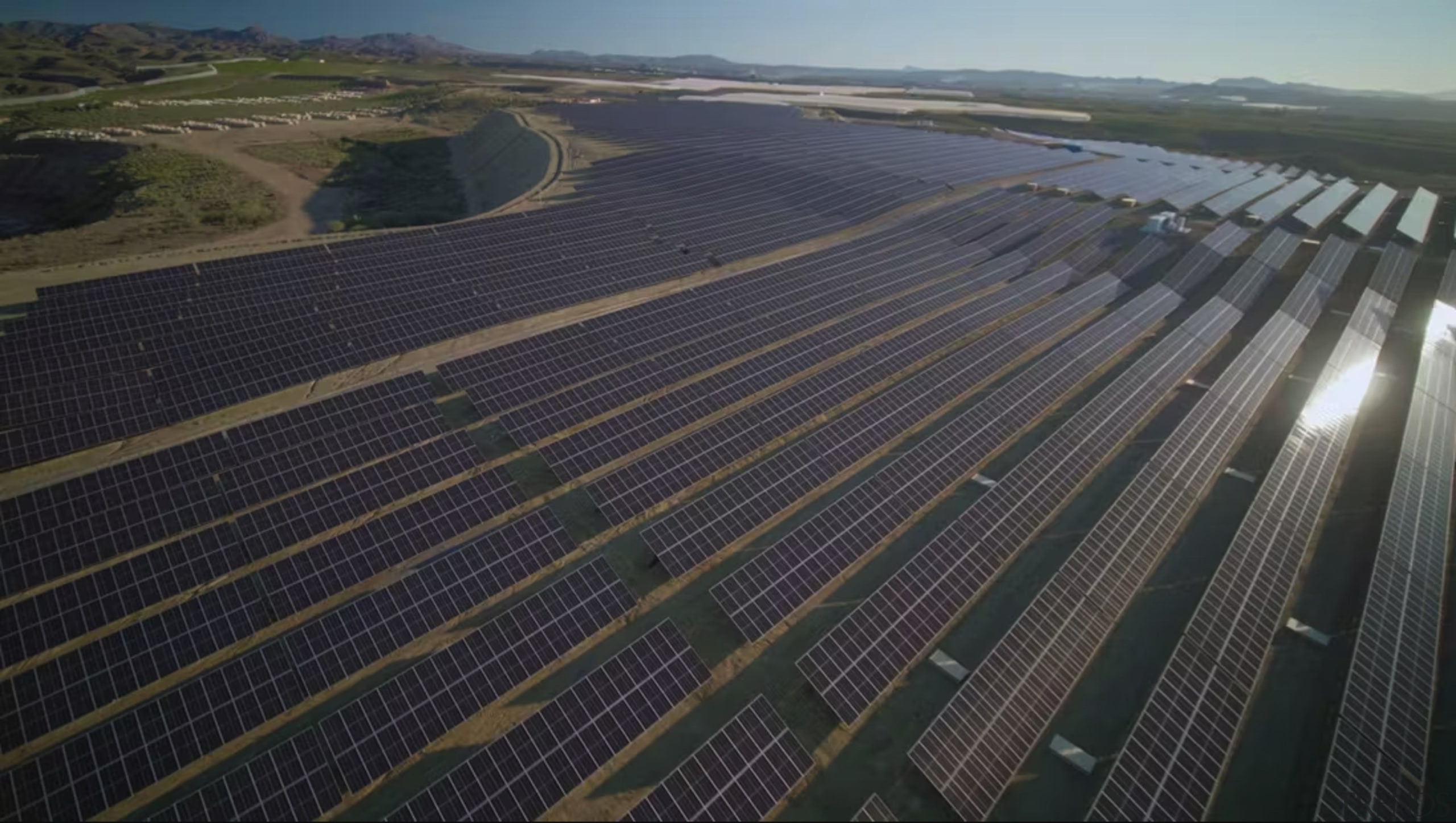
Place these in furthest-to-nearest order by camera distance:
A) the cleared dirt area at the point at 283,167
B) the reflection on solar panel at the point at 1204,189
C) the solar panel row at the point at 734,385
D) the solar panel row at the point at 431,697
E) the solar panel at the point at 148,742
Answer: the reflection on solar panel at the point at 1204,189 → the cleared dirt area at the point at 283,167 → the solar panel row at the point at 734,385 → the solar panel row at the point at 431,697 → the solar panel at the point at 148,742

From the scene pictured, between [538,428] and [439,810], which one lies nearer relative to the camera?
[439,810]

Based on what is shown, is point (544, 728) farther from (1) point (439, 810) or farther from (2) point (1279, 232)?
(2) point (1279, 232)

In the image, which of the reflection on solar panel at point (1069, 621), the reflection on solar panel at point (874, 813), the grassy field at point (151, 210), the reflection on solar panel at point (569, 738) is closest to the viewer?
the reflection on solar panel at point (569, 738)

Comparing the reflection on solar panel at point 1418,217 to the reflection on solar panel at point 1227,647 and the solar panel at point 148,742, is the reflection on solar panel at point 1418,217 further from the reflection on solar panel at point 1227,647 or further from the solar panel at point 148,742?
the solar panel at point 148,742

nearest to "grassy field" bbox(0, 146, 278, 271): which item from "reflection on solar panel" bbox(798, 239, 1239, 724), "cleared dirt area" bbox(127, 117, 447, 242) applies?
"cleared dirt area" bbox(127, 117, 447, 242)

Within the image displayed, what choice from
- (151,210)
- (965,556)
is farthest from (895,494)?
(151,210)

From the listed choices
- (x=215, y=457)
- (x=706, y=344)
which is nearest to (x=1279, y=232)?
(x=706, y=344)

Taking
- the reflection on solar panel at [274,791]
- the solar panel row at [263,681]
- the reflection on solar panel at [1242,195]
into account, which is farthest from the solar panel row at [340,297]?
the reflection on solar panel at [1242,195]
